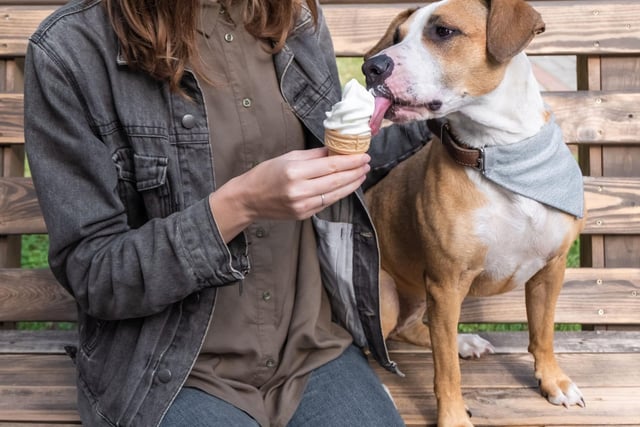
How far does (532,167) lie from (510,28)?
0.39 meters

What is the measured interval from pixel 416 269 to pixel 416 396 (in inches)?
16.1

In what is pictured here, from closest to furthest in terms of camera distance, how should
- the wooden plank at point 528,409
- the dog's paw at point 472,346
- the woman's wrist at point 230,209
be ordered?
the woman's wrist at point 230,209 → the wooden plank at point 528,409 → the dog's paw at point 472,346

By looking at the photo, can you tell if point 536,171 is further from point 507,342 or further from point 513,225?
point 507,342

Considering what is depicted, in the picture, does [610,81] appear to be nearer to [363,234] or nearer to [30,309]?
[363,234]

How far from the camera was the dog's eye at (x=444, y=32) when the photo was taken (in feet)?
7.02

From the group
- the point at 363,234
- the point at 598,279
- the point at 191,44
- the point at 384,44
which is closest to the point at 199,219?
the point at 191,44

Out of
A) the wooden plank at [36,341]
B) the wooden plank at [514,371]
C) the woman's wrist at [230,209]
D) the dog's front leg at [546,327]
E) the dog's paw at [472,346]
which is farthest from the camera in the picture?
the wooden plank at [36,341]

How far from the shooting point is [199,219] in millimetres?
1755

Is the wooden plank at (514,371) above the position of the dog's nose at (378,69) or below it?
below

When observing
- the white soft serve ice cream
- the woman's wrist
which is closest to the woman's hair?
the woman's wrist

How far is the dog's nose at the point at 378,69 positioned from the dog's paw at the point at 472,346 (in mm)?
1030

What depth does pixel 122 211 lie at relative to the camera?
1.89 meters

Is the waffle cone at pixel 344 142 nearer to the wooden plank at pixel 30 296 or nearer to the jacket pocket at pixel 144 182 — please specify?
the jacket pocket at pixel 144 182

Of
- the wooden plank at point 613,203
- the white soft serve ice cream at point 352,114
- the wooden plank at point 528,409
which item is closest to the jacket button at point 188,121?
the white soft serve ice cream at point 352,114
